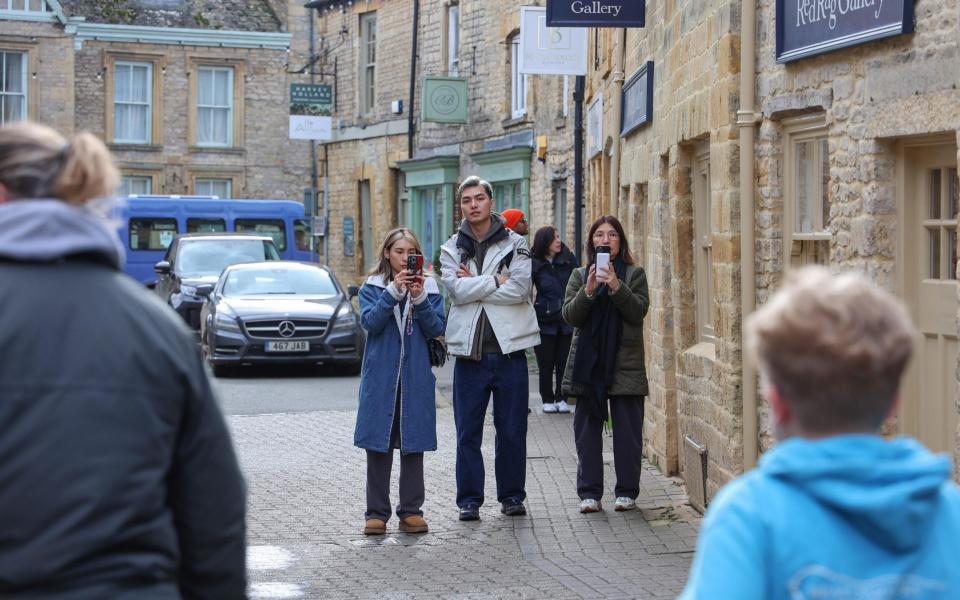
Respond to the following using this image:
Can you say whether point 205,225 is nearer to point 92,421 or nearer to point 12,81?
point 12,81

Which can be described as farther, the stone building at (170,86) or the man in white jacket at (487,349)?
the stone building at (170,86)

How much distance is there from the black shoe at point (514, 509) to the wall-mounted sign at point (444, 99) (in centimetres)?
1936

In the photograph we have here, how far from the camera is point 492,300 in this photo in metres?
9.17

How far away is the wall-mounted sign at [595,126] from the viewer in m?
16.5

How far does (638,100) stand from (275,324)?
755 centimetres

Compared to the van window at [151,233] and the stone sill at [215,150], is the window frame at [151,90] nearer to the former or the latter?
the stone sill at [215,150]

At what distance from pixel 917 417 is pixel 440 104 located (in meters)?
21.7

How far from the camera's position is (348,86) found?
117ft

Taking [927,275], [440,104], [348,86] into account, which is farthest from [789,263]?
[348,86]

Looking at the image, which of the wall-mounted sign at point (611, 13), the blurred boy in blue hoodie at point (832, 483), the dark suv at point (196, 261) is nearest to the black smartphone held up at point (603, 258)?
the wall-mounted sign at point (611, 13)

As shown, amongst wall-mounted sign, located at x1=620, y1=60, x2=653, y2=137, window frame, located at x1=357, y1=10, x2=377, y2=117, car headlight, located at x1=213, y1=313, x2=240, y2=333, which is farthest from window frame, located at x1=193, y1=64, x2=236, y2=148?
wall-mounted sign, located at x1=620, y1=60, x2=653, y2=137

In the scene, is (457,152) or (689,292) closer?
(689,292)

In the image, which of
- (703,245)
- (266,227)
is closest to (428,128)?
(266,227)

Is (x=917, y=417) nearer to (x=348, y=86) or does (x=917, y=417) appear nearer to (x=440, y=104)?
(x=440, y=104)
